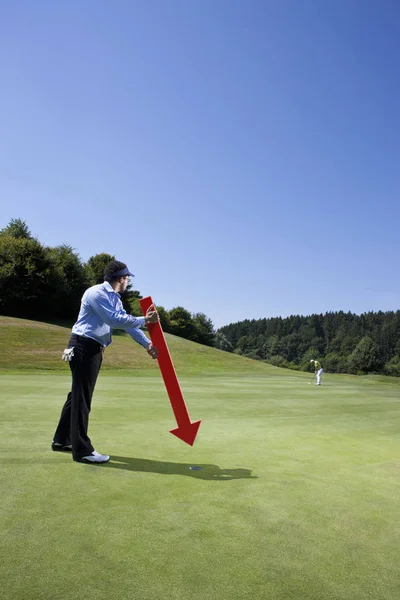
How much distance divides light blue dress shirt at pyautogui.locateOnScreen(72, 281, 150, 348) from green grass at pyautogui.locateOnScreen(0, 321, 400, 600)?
59.3 inches

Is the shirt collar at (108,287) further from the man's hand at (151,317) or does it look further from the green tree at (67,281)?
the green tree at (67,281)

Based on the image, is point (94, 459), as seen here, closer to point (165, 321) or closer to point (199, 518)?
point (199, 518)

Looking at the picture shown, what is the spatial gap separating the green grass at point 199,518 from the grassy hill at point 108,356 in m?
28.4

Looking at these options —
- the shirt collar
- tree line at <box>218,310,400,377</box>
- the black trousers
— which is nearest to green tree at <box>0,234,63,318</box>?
the shirt collar

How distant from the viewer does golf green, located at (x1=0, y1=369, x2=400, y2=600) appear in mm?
2629

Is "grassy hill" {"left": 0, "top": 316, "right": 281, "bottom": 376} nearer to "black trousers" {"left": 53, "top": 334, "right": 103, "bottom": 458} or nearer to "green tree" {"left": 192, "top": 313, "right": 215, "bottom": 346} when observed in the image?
"black trousers" {"left": 53, "top": 334, "right": 103, "bottom": 458}

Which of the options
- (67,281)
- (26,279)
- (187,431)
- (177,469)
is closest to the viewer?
(177,469)

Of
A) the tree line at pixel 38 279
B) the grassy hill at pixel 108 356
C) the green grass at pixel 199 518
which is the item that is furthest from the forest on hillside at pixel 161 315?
the green grass at pixel 199 518

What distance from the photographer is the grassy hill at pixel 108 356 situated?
1378 inches

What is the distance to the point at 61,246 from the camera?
233 ft

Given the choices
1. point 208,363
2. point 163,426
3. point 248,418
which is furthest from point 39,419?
point 208,363

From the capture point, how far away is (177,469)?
5230mm

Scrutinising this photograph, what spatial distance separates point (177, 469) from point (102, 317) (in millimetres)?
1964

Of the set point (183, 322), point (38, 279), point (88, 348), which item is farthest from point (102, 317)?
point (183, 322)
